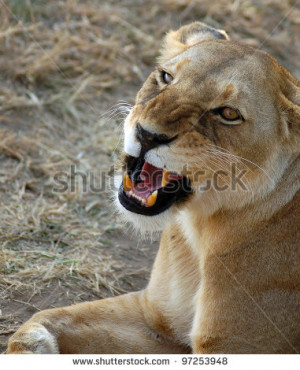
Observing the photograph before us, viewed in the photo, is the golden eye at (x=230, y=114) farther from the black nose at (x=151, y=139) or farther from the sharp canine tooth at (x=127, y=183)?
the sharp canine tooth at (x=127, y=183)

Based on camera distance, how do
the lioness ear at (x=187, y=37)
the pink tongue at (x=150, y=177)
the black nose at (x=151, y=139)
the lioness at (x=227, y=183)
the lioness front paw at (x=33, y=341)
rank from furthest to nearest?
the lioness ear at (x=187, y=37) < the lioness front paw at (x=33, y=341) < the pink tongue at (x=150, y=177) < the lioness at (x=227, y=183) < the black nose at (x=151, y=139)

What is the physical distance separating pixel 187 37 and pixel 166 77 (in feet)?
2.42

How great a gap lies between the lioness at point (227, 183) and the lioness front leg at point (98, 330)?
0.19 ft

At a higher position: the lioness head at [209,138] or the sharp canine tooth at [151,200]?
the lioness head at [209,138]

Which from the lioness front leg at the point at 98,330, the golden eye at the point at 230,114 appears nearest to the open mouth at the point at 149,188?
the golden eye at the point at 230,114

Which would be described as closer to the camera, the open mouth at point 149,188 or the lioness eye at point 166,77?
the open mouth at point 149,188

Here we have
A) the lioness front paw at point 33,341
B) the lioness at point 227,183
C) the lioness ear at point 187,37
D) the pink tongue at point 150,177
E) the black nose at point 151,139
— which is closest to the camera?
the black nose at point 151,139

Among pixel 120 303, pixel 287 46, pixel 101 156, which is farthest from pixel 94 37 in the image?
pixel 120 303

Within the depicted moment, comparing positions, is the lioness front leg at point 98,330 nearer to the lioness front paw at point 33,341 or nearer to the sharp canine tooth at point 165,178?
the lioness front paw at point 33,341

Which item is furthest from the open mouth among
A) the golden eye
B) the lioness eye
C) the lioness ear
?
the lioness ear

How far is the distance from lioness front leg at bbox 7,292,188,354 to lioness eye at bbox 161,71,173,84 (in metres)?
1.27

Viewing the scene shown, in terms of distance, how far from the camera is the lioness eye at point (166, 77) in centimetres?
332

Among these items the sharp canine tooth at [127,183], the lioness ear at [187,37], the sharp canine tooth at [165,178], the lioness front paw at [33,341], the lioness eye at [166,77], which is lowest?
the lioness front paw at [33,341]

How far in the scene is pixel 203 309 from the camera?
127 inches
